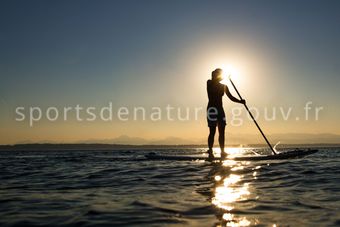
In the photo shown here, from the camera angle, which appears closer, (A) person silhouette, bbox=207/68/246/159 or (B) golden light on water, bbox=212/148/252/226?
(B) golden light on water, bbox=212/148/252/226

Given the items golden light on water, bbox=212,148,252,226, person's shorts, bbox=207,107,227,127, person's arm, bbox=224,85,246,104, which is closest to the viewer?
golden light on water, bbox=212,148,252,226

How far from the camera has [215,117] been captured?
14391 mm

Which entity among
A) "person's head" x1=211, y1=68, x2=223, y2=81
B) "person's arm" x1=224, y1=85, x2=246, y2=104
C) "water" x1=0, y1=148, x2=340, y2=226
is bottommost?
"water" x1=0, y1=148, x2=340, y2=226

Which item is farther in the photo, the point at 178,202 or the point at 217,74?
the point at 217,74

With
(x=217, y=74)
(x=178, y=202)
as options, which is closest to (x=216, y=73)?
(x=217, y=74)

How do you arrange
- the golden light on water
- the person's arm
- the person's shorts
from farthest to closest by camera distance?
→ the person's arm < the person's shorts < the golden light on water

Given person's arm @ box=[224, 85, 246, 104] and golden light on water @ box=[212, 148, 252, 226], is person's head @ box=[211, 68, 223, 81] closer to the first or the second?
person's arm @ box=[224, 85, 246, 104]

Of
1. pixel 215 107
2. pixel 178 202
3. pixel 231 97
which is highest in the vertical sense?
pixel 231 97

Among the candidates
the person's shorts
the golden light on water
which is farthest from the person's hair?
the golden light on water

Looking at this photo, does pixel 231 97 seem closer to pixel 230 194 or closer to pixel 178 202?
pixel 230 194

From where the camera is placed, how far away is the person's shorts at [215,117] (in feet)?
47.2

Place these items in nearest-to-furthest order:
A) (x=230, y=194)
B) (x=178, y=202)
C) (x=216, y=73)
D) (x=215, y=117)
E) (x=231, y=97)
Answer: (x=178, y=202) → (x=230, y=194) → (x=215, y=117) → (x=216, y=73) → (x=231, y=97)

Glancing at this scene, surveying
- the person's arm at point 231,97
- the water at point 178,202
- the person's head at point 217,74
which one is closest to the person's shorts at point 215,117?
the person's arm at point 231,97

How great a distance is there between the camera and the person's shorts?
47.2ft
